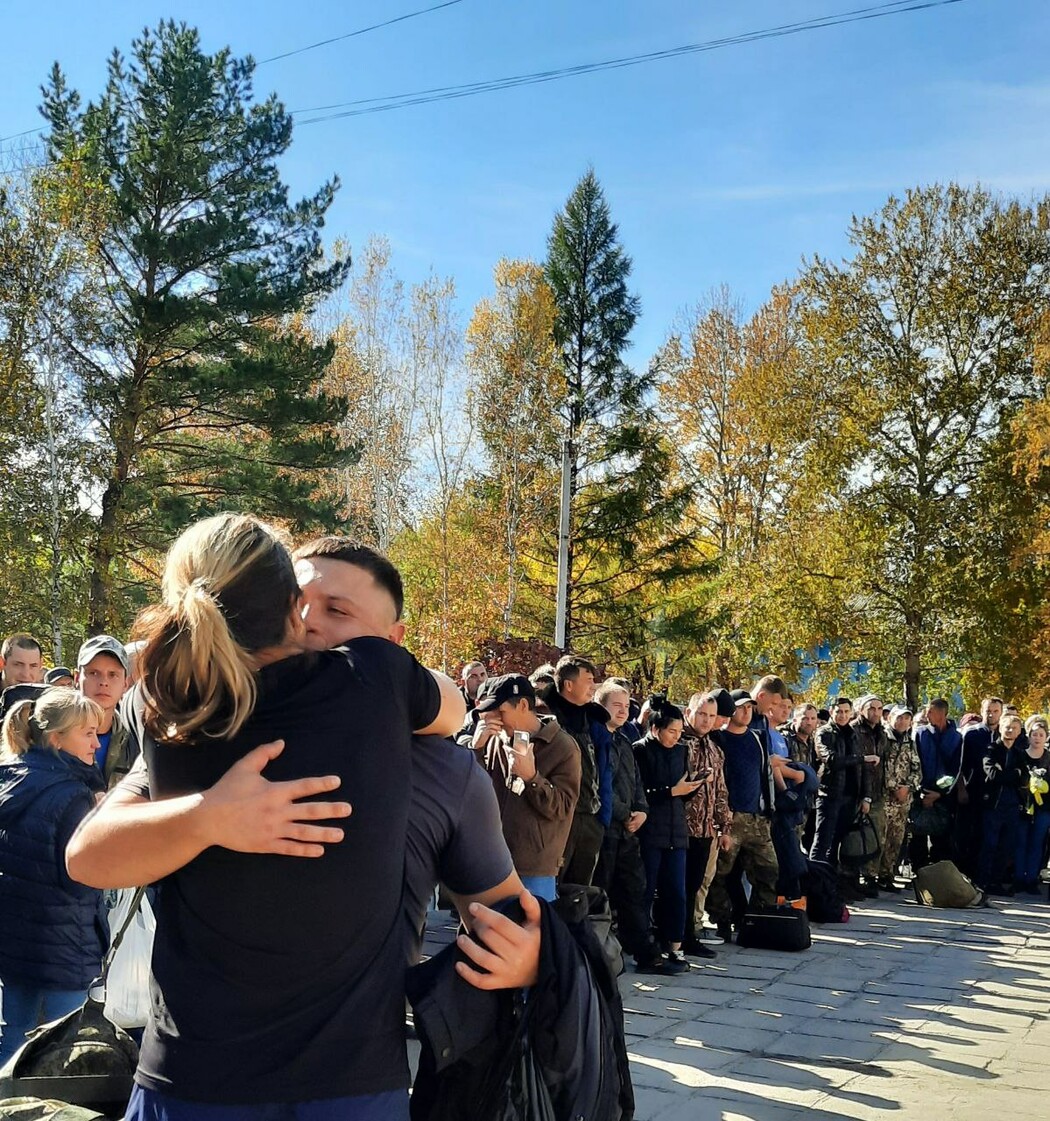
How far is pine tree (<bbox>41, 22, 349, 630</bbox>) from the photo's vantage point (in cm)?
2206

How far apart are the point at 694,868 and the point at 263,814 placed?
8203mm

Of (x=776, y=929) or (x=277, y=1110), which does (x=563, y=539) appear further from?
(x=277, y=1110)

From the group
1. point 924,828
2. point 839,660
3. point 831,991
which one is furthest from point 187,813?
point 839,660

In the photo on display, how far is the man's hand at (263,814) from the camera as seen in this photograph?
5.78 ft

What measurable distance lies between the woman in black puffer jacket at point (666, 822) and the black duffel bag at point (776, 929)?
836 mm

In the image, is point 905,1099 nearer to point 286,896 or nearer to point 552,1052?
point 552,1052

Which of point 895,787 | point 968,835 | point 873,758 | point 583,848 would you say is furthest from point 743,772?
point 968,835

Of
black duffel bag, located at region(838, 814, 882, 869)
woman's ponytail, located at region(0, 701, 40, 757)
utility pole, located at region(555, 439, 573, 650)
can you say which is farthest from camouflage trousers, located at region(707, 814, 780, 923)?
utility pole, located at region(555, 439, 573, 650)

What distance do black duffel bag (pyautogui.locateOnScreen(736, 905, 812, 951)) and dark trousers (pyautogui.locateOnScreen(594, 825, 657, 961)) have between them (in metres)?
1.31

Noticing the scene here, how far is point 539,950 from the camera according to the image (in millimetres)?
2029

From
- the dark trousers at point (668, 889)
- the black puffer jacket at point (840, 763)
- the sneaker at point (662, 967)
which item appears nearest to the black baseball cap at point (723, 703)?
the dark trousers at point (668, 889)

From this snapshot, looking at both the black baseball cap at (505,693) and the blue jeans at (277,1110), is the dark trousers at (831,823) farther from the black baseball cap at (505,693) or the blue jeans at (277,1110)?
the blue jeans at (277,1110)

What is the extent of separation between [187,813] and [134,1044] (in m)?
1.25

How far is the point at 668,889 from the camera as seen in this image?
9.09 meters
